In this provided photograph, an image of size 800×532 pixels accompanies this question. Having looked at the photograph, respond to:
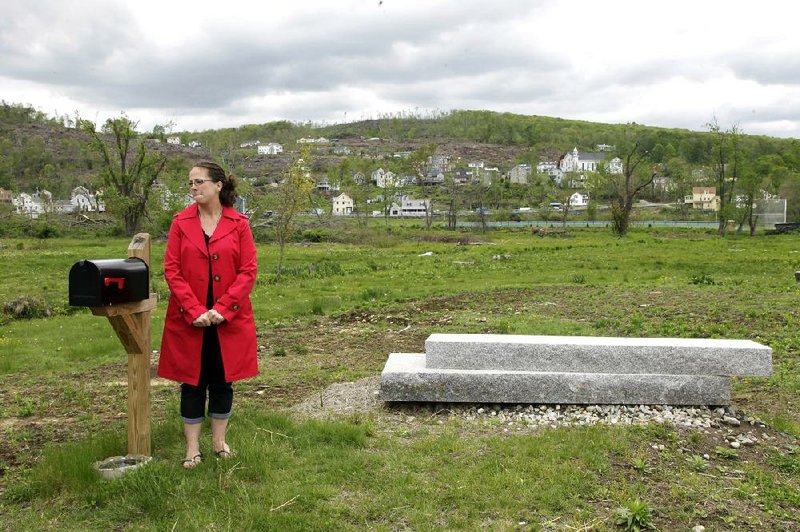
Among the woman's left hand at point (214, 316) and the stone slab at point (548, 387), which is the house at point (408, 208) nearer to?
the stone slab at point (548, 387)

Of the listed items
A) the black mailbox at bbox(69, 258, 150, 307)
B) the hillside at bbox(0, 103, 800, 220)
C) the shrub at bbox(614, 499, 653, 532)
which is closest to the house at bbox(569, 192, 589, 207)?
the hillside at bbox(0, 103, 800, 220)

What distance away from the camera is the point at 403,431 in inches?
260

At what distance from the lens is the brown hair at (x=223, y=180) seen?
224 inches

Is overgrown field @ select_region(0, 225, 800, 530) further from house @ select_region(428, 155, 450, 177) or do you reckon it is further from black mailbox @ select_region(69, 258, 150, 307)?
house @ select_region(428, 155, 450, 177)

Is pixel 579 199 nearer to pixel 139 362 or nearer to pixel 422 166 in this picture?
pixel 422 166

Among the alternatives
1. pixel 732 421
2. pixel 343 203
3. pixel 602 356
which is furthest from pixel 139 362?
pixel 343 203

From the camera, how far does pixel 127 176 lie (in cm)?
5816

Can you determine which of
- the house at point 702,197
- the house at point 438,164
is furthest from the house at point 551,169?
the house at point 702,197

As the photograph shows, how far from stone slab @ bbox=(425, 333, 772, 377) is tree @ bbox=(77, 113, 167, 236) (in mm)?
51880

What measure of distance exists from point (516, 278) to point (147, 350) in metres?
17.8

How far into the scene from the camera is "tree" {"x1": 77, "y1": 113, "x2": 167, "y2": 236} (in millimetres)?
54875

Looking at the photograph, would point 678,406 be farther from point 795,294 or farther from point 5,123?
point 5,123

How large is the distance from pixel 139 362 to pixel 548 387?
13.7ft

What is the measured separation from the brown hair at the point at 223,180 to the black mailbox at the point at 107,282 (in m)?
0.91
